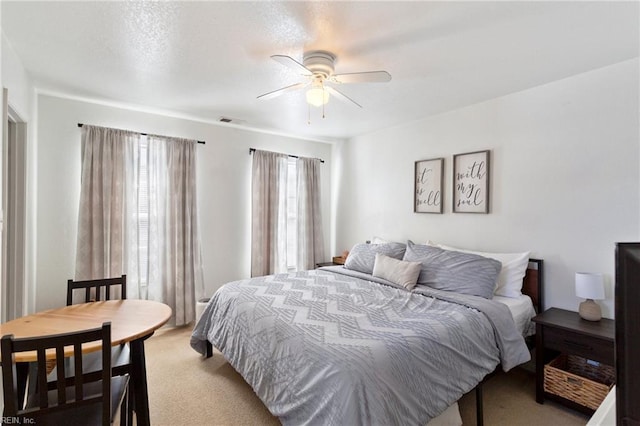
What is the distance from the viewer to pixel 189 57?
2.31 meters

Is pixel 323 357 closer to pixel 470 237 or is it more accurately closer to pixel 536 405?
pixel 536 405

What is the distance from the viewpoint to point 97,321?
185 cm

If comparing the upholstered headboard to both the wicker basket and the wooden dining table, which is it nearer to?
the wicker basket

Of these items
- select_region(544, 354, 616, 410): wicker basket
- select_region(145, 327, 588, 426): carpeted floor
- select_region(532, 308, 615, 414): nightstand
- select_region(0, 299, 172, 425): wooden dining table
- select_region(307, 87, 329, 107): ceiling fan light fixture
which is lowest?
select_region(145, 327, 588, 426): carpeted floor

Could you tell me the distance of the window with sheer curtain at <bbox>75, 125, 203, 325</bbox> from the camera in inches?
127

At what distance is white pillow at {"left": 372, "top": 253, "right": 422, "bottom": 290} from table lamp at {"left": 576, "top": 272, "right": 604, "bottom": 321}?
118 cm

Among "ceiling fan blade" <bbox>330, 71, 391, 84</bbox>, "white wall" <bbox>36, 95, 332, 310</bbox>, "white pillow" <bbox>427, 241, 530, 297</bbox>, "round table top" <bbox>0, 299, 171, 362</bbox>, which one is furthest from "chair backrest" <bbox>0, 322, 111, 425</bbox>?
"white pillow" <bbox>427, 241, 530, 297</bbox>

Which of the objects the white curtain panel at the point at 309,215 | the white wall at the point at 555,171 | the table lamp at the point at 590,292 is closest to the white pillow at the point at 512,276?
the white wall at the point at 555,171

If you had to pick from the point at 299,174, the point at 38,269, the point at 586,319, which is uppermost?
the point at 299,174

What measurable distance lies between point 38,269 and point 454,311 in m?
3.88

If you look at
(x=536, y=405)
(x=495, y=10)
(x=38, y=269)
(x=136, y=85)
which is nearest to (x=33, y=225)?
(x=38, y=269)

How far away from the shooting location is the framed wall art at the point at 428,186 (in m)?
3.60

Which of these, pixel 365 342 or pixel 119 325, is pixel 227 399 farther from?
pixel 365 342

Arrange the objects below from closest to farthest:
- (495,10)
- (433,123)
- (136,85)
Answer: (495,10) < (136,85) < (433,123)
